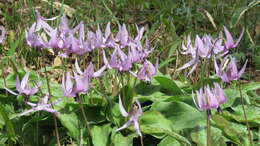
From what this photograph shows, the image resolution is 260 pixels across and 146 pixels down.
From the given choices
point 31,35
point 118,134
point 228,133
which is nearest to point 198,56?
point 228,133

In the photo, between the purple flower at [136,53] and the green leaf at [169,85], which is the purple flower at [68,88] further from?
the green leaf at [169,85]

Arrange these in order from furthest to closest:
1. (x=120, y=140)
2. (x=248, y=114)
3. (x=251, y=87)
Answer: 1. (x=251, y=87)
2. (x=248, y=114)
3. (x=120, y=140)

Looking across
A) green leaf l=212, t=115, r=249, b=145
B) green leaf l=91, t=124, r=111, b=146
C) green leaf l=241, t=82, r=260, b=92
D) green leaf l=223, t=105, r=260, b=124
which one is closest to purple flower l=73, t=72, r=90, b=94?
green leaf l=91, t=124, r=111, b=146

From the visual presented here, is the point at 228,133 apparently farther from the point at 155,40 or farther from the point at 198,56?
the point at 155,40

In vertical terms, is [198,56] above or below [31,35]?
below

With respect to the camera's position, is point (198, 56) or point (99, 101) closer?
point (198, 56)

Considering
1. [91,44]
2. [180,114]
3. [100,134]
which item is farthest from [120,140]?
[91,44]

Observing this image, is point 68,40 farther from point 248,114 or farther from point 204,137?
point 248,114
